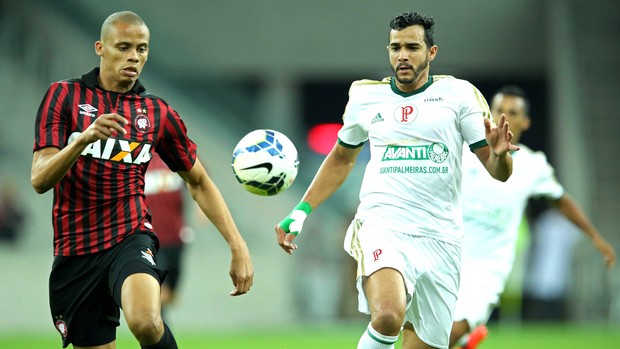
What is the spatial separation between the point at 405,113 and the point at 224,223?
4.14ft

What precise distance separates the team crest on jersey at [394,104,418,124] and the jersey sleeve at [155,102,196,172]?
1.23m

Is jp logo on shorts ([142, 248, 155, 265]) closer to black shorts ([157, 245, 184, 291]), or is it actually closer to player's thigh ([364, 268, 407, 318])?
player's thigh ([364, 268, 407, 318])

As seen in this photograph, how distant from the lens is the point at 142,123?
20.2 ft

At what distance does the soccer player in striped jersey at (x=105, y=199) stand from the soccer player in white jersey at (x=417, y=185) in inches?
→ 33.3

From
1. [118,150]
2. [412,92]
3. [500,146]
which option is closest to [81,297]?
[118,150]

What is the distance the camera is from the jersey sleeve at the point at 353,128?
22.0 feet

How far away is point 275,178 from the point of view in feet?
21.3

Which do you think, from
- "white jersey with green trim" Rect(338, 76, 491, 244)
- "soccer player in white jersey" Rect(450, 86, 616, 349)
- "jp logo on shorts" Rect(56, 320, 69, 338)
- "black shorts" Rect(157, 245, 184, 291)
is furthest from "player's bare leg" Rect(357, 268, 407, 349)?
"black shorts" Rect(157, 245, 184, 291)

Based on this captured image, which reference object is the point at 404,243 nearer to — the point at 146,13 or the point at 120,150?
the point at 120,150

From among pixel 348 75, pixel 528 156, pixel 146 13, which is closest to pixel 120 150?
pixel 528 156

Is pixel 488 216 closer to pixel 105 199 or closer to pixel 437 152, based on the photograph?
pixel 437 152

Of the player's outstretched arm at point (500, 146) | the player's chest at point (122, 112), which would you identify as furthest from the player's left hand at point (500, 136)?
the player's chest at point (122, 112)

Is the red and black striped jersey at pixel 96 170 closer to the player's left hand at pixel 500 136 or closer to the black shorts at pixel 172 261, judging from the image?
the player's left hand at pixel 500 136

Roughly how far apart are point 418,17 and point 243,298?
1085 centimetres
